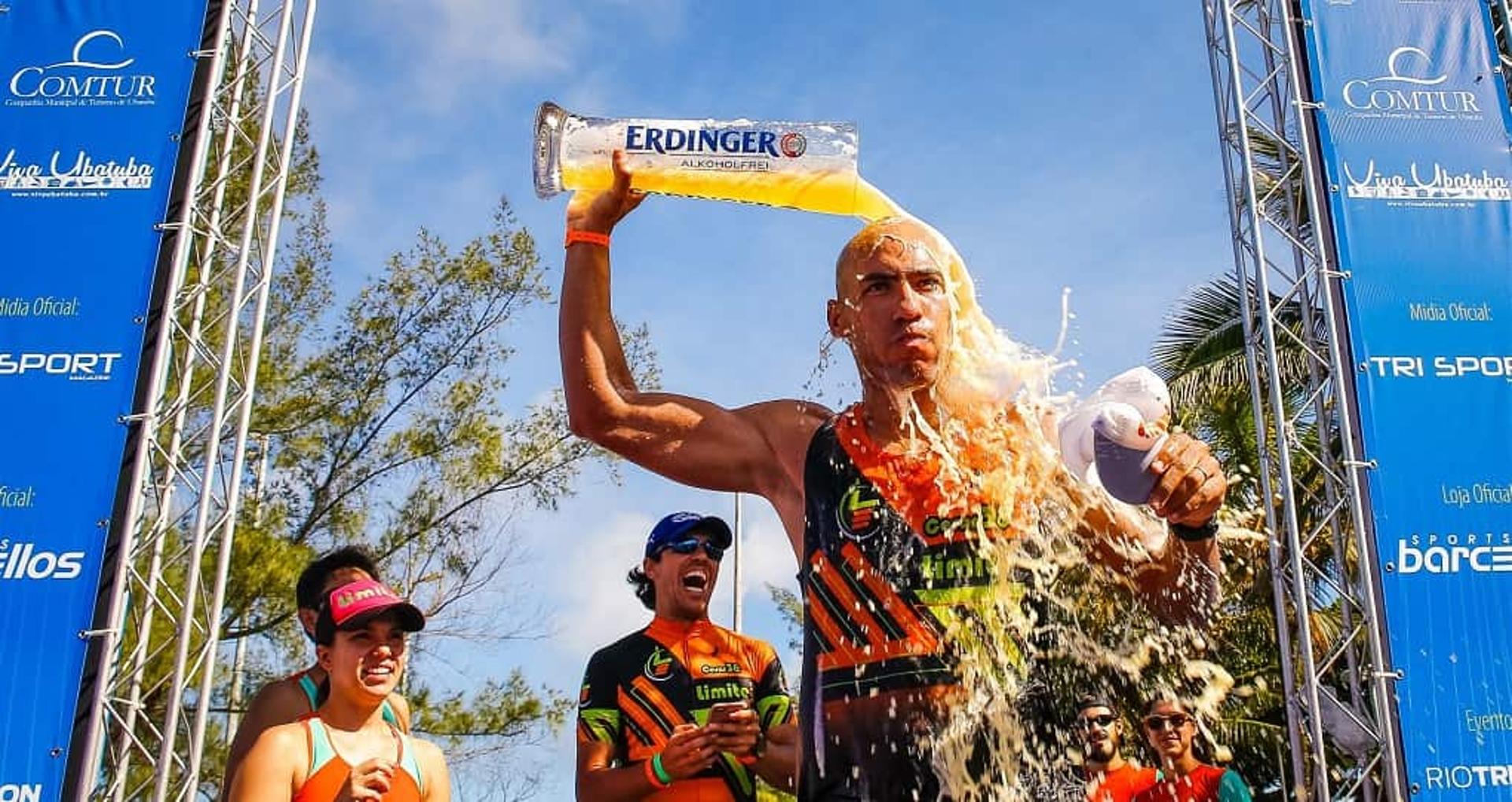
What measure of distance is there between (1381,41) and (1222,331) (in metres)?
5.58

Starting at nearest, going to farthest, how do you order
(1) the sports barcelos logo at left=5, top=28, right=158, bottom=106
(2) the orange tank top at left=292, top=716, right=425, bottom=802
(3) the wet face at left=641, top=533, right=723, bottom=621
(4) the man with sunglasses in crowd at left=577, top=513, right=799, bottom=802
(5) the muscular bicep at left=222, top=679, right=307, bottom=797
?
(2) the orange tank top at left=292, top=716, right=425, bottom=802 → (5) the muscular bicep at left=222, top=679, right=307, bottom=797 → (4) the man with sunglasses in crowd at left=577, top=513, right=799, bottom=802 → (3) the wet face at left=641, top=533, right=723, bottom=621 → (1) the sports barcelos logo at left=5, top=28, right=158, bottom=106

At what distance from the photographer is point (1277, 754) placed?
11461 mm

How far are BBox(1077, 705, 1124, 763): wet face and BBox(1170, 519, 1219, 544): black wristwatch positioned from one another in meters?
3.30

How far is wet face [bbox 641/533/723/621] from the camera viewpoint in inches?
190

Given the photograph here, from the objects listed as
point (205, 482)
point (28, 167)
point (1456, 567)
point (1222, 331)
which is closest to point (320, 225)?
point (28, 167)

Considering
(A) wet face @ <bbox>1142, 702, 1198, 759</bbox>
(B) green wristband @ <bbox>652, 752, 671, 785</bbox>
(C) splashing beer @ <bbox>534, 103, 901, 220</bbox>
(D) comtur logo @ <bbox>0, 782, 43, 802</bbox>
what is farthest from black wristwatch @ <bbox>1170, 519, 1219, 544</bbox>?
(D) comtur logo @ <bbox>0, 782, 43, 802</bbox>

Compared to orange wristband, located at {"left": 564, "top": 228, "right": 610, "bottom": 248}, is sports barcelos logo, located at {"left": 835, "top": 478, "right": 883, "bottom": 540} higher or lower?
lower

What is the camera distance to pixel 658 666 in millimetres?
4680

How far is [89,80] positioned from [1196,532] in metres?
6.85

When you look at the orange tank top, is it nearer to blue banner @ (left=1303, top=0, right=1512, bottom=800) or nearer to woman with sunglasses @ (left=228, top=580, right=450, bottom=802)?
woman with sunglasses @ (left=228, top=580, right=450, bottom=802)

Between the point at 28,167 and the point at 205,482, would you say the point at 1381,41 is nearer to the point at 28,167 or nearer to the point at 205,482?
the point at 205,482

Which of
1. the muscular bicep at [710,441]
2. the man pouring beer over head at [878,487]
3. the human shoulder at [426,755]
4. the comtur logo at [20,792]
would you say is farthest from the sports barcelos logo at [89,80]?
the muscular bicep at [710,441]

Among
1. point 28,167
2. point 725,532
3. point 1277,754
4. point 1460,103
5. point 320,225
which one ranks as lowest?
point 1277,754

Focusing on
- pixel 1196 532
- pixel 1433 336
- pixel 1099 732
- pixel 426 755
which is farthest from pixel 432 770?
pixel 1433 336
